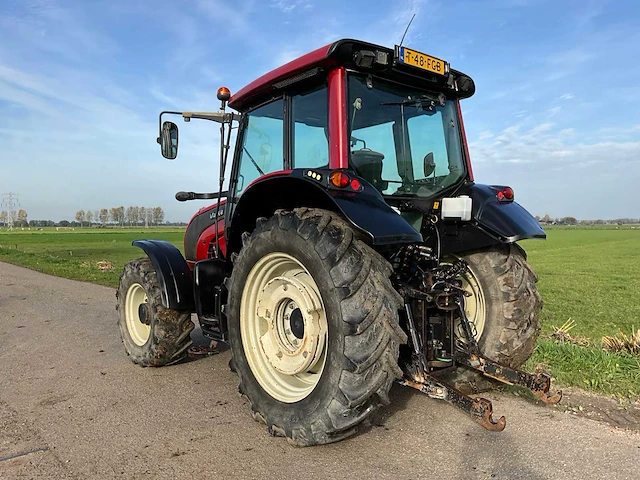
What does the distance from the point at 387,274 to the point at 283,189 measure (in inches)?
42.1

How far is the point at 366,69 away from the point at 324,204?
99 cm

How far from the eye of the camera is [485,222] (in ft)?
12.2

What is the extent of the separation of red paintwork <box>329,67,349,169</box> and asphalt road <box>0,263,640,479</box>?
1.84m

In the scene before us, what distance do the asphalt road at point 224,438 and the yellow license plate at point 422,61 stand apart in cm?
249

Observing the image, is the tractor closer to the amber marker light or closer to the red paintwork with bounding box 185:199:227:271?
the amber marker light

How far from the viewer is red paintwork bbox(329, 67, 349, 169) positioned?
10.9ft

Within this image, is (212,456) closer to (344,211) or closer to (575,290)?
(344,211)

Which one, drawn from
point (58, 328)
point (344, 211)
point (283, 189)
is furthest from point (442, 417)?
point (58, 328)

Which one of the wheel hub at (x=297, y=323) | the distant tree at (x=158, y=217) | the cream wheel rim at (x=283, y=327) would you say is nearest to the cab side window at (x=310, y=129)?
the cream wheel rim at (x=283, y=327)

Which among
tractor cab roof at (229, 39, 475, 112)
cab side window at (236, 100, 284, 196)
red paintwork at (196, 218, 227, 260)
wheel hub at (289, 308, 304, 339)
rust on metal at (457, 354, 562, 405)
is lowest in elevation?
rust on metal at (457, 354, 562, 405)

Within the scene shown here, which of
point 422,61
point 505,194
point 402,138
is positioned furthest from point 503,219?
point 422,61

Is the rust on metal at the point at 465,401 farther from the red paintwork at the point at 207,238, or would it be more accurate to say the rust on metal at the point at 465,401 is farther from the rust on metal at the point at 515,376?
the red paintwork at the point at 207,238

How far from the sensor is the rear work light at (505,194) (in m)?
3.89

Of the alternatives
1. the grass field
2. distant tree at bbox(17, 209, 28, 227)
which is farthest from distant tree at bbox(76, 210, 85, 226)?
the grass field
